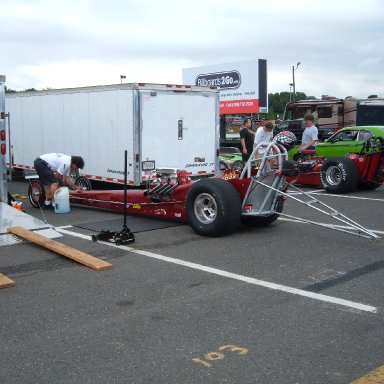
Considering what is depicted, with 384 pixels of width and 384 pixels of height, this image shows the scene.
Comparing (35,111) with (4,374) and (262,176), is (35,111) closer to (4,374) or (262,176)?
(262,176)

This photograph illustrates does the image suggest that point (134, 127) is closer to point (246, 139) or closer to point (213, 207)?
point (213, 207)

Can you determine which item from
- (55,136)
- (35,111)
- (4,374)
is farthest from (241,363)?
(35,111)

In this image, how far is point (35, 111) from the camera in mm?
15148

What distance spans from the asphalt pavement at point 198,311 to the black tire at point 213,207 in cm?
20

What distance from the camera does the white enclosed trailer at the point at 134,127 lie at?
11.8 metres

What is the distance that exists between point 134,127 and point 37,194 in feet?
7.98

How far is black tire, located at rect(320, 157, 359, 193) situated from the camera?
13.2 metres

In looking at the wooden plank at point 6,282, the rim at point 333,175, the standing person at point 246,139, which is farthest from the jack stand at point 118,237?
the standing person at point 246,139

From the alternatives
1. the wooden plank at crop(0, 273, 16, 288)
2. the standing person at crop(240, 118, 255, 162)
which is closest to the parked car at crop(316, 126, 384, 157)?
the standing person at crop(240, 118, 255, 162)

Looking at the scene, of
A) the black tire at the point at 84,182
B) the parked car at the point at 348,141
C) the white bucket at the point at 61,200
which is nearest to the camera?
the white bucket at the point at 61,200

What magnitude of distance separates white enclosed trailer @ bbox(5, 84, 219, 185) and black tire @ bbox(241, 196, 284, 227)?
3481mm

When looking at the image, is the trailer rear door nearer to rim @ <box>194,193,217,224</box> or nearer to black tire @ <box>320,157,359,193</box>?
black tire @ <box>320,157,359,193</box>

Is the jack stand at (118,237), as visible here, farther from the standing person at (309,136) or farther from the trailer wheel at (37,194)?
the standing person at (309,136)

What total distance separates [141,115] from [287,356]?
830cm
